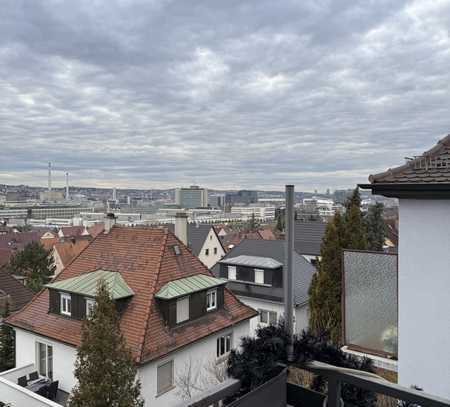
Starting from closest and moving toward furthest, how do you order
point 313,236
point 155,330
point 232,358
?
point 232,358 < point 155,330 < point 313,236

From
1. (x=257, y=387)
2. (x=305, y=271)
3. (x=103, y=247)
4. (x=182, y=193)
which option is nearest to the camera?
(x=257, y=387)

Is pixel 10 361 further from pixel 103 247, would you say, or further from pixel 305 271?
pixel 305 271

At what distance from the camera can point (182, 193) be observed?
186750mm

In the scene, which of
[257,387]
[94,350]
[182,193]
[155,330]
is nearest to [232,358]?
[257,387]

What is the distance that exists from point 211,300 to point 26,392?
635cm

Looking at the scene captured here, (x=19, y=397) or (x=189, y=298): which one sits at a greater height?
(x=189, y=298)

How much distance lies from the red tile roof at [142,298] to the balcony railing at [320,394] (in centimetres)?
902

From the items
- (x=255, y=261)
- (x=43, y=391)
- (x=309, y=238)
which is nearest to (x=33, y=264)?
(x=255, y=261)

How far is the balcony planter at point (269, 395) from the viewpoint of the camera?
80.0 inches

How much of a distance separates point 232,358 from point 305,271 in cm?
2037

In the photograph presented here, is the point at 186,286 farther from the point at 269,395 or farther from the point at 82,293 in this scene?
the point at 269,395

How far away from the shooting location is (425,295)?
5.39 metres

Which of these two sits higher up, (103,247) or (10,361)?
(103,247)

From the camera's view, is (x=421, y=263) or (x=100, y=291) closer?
(x=421, y=263)
